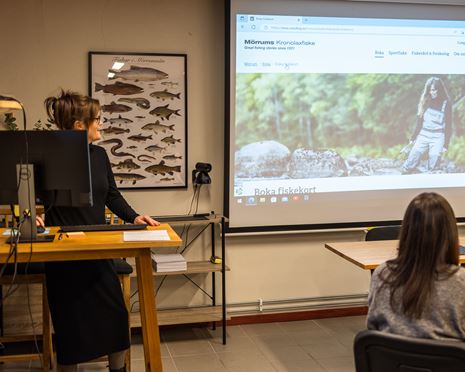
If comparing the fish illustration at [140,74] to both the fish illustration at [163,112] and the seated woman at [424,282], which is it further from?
the seated woman at [424,282]

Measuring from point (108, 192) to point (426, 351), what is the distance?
1687 millimetres

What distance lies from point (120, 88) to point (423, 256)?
2.70m

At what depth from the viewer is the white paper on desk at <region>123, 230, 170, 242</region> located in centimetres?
231

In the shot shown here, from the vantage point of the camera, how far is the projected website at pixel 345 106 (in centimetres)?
424

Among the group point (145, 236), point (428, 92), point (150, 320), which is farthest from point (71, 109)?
point (428, 92)

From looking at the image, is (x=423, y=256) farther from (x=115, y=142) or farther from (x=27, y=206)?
(x=115, y=142)

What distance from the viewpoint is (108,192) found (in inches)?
113

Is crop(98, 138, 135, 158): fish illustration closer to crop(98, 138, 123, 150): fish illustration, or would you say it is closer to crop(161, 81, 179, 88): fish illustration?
crop(98, 138, 123, 150): fish illustration

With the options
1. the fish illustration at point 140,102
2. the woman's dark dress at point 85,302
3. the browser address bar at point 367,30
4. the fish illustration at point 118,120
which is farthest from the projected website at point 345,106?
the woman's dark dress at point 85,302

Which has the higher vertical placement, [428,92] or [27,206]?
[428,92]

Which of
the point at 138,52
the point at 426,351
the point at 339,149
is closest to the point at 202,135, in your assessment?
the point at 138,52

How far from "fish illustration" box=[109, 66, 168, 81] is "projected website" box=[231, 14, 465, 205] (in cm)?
54

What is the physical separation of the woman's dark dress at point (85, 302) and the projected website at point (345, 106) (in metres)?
1.73

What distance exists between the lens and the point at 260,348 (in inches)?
155
